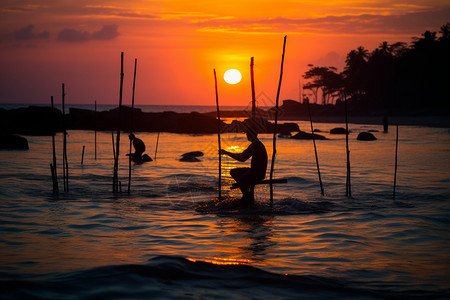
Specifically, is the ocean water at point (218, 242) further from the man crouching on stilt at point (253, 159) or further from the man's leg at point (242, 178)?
the man crouching on stilt at point (253, 159)

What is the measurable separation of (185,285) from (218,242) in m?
1.67

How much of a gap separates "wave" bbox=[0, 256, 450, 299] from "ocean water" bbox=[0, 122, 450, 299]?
0.01m

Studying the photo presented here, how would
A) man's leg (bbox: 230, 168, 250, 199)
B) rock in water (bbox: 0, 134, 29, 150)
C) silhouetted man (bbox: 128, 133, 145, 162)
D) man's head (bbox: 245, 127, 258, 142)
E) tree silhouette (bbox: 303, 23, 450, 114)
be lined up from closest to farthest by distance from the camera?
1. man's head (bbox: 245, 127, 258, 142)
2. man's leg (bbox: 230, 168, 250, 199)
3. silhouetted man (bbox: 128, 133, 145, 162)
4. rock in water (bbox: 0, 134, 29, 150)
5. tree silhouette (bbox: 303, 23, 450, 114)

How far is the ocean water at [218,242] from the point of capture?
504 cm

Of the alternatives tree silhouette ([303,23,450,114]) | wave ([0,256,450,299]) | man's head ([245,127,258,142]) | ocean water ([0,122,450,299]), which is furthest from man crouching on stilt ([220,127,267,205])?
tree silhouette ([303,23,450,114])

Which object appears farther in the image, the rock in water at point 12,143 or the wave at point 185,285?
the rock in water at point 12,143

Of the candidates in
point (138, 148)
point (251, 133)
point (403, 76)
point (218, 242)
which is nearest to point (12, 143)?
point (138, 148)

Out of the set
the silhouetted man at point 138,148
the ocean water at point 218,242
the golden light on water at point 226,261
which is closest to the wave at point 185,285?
the ocean water at point 218,242

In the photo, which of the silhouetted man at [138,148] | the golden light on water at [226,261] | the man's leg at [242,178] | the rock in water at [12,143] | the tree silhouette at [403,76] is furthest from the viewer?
the tree silhouette at [403,76]

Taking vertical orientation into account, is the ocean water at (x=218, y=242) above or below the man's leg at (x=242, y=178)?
below

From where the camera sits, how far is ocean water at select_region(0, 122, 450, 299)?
504cm

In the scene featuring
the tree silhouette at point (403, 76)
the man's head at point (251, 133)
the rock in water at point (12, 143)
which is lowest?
the rock in water at point (12, 143)

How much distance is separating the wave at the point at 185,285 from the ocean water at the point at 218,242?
1 centimetres

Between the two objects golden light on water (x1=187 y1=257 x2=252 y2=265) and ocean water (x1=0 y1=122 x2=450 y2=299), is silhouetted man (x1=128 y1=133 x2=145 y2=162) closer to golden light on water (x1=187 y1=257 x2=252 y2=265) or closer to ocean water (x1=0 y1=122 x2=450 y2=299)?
ocean water (x1=0 y1=122 x2=450 y2=299)
